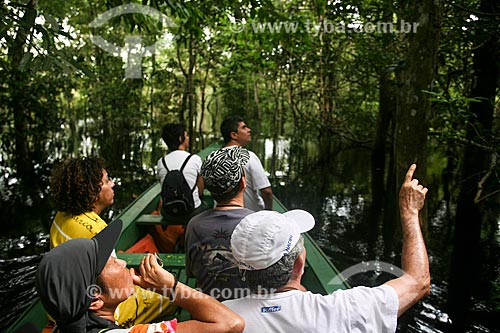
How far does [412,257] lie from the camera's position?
Result: 160cm

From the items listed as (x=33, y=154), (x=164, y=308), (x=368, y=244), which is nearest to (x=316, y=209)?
(x=368, y=244)

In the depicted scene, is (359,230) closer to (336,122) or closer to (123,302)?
(123,302)

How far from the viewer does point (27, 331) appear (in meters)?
2.28

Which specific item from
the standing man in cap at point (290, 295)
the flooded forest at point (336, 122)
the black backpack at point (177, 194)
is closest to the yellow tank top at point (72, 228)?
the flooded forest at point (336, 122)

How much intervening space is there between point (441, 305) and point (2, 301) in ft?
14.8

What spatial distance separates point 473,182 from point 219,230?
6.84 m

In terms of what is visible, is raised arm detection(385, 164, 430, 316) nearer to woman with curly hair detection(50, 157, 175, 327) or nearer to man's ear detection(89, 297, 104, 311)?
man's ear detection(89, 297, 104, 311)

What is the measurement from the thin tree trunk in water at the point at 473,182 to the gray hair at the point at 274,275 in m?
3.06

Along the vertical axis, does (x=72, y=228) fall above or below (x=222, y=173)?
below

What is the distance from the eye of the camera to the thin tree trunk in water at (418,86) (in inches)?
148

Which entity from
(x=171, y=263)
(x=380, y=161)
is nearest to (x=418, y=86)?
(x=171, y=263)

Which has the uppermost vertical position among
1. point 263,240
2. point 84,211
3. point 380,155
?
point 263,240

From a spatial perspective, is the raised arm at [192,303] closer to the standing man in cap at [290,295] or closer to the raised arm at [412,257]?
the standing man in cap at [290,295]

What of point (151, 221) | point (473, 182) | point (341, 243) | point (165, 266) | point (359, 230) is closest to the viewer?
point (165, 266)
